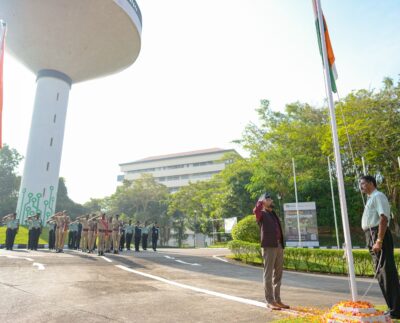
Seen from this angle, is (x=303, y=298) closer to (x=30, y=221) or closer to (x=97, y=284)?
(x=97, y=284)

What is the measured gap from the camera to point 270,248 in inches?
204

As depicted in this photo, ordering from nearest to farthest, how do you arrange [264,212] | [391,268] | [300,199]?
[391,268]
[264,212]
[300,199]

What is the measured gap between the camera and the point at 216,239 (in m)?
A: 41.3

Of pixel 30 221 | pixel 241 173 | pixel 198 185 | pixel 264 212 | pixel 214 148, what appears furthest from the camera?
pixel 214 148

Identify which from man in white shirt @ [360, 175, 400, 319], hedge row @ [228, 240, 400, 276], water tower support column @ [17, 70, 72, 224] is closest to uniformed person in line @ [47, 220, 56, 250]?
water tower support column @ [17, 70, 72, 224]

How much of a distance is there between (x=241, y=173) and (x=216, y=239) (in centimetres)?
1296

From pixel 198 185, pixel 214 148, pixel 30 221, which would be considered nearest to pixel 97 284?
pixel 30 221

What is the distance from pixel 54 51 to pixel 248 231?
2663 cm

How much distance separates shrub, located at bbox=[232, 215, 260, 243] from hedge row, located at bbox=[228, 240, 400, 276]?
133cm

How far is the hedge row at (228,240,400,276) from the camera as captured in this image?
11.3 m

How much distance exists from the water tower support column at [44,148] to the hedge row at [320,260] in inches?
893

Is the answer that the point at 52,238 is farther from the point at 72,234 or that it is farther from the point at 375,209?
the point at 375,209

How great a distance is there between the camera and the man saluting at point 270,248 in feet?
16.1

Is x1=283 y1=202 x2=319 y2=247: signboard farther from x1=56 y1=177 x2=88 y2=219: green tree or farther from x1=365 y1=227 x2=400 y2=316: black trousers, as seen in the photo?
x1=56 y1=177 x2=88 y2=219: green tree
